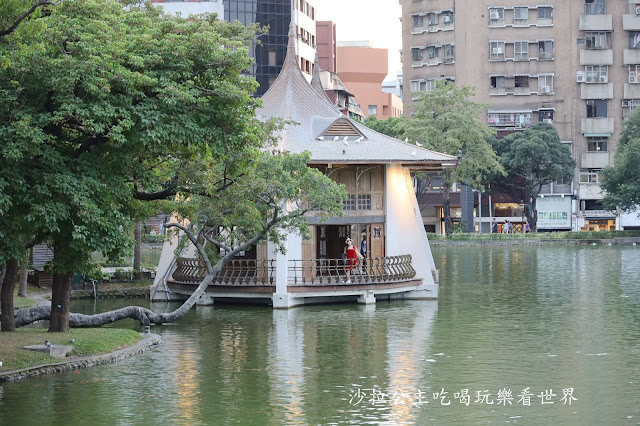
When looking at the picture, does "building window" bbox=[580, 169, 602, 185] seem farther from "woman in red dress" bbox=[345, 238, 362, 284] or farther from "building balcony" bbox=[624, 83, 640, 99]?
"woman in red dress" bbox=[345, 238, 362, 284]

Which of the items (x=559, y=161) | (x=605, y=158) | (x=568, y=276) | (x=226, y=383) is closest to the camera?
(x=226, y=383)

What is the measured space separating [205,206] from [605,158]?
81802 millimetres

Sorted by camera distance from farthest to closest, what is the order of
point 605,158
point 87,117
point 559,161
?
point 605,158
point 559,161
point 87,117

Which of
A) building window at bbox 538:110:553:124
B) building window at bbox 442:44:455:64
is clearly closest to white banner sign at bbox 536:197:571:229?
building window at bbox 538:110:553:124

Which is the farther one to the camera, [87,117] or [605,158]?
[605,158]

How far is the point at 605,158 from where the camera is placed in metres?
108

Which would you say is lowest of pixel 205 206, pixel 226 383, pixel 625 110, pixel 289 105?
pixel 226 383

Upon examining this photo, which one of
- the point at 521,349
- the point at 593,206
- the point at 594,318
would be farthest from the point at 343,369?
→ the point at 593,206

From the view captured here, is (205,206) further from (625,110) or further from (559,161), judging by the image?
(625,110)

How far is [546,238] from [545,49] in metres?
26.0

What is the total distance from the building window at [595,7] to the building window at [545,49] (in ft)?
17.0

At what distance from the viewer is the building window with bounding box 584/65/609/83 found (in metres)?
109

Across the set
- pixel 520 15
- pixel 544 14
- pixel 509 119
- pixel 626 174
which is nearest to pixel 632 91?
pixel 544 14

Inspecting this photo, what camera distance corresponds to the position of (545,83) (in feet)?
359
